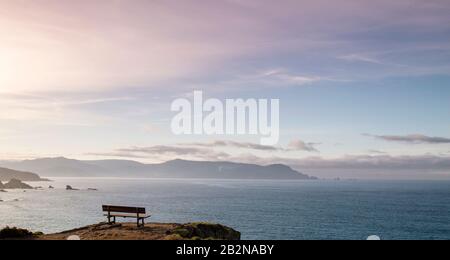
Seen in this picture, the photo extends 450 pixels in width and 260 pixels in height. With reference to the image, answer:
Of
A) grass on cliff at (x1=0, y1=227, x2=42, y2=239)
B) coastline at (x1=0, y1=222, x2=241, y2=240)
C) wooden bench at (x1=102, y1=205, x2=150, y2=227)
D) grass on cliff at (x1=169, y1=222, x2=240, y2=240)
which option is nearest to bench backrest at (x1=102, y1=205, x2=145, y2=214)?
wooden bench at (x1=102, y1=205, x2=150, y2=227)

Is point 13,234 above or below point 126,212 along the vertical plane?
below

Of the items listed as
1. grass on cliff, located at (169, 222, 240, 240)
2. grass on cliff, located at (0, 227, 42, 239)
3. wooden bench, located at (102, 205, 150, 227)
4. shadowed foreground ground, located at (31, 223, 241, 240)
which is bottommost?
grass on cliff, located at (169, 222, 240, 240)

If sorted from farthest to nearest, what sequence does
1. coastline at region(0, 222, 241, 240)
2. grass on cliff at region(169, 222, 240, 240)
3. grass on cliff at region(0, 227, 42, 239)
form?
grass on cliff at region(169, 222, 240, 240) < grass on cliff at region(0, 227, 42, 239) < coastline at region(0, 222, 241, 240)

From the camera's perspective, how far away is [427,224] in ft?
289

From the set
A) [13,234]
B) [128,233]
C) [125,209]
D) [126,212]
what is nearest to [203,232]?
[126,212]

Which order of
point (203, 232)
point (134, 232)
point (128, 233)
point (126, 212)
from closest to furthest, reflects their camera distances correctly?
point (128, 233), point (134, 232), point (126, 212), point (203, 232)

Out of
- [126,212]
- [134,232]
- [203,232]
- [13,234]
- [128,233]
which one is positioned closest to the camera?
[13,234]

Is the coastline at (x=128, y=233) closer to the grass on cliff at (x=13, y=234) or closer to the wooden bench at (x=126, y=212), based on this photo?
the grass on cliff at (x=13, y=234)

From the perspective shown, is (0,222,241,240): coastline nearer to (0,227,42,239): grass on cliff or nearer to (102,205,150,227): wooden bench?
(0,227,42,239): grass on cliff

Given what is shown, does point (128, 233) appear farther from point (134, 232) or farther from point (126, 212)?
point (126, 212)

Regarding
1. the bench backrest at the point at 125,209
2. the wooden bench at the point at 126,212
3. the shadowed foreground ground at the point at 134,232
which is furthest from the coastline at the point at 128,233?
the bench backrest at the point at 125,209

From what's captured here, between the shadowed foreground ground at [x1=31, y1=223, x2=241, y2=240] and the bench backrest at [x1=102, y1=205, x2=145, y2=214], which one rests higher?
the bench backrest at [x1=102, y1=205, x2=145, y2=214]

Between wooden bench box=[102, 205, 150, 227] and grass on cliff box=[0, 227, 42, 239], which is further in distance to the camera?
wooden bench box=[102, 205, 150, 227]
